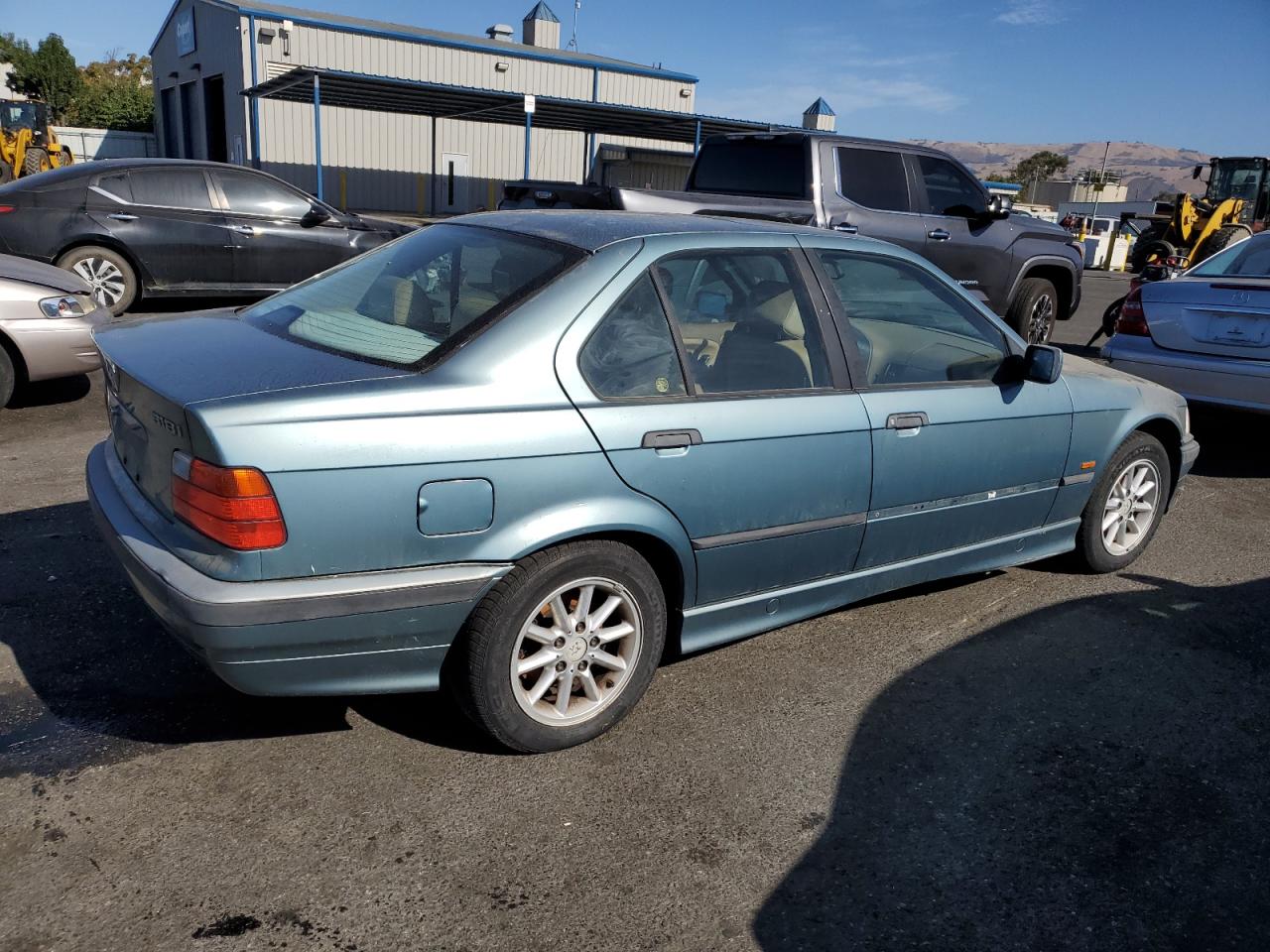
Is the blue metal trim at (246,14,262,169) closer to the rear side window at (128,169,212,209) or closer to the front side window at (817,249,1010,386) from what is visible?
the rear side window at (128,169,212,209)

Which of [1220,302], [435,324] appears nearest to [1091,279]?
[1220,302]

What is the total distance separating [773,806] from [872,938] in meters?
0.55

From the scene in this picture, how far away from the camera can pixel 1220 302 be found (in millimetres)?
6605

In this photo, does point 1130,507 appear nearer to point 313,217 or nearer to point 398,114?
point 313,217

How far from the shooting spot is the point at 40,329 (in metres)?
6.36

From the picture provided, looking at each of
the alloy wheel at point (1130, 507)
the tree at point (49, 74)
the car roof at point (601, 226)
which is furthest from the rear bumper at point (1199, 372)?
the tree at point (49, 74)

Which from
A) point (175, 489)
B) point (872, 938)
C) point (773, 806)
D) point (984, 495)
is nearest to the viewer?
point (872, 938)

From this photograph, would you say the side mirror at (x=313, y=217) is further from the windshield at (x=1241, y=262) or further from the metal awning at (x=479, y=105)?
the metal awning at (x=479, y=105)

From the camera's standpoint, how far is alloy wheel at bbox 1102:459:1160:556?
4.76 metres

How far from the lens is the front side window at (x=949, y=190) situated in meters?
9.09

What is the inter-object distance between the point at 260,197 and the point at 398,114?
23.6 metres

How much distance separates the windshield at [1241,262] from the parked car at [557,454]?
3.91 meters

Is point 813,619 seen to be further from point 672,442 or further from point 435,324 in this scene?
point 435,324

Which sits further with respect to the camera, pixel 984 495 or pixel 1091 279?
pixel 1091 279
